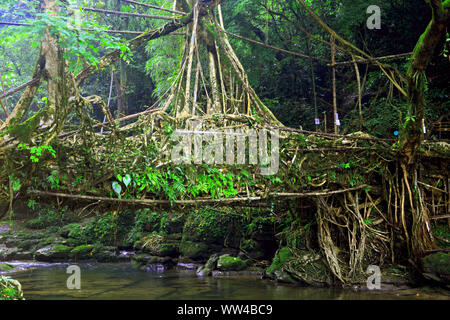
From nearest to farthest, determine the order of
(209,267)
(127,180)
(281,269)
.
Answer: (127,180) → (281,269) → (209,267)

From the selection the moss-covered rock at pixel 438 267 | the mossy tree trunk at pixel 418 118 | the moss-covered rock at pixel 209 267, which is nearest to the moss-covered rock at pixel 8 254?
the moss-covered rock at pixel 209 267

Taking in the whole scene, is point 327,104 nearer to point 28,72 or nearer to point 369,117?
point 369,117

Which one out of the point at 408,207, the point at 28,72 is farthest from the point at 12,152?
the point at 28,72

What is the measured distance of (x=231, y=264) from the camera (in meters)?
9.20

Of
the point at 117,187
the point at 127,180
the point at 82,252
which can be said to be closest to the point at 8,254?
the point at 82,252

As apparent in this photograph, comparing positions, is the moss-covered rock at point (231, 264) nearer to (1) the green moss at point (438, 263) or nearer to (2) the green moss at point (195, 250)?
(2) the green moss at point (195, 250)

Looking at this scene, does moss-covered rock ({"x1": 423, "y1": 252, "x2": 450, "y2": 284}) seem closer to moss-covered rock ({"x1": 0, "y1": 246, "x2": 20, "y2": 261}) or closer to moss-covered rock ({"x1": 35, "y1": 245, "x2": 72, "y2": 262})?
moss-covered rock ({"x1": 35, "y1": 245, "x2": 72, "y2": 262})

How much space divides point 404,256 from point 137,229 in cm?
899

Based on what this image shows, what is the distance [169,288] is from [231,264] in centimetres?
204

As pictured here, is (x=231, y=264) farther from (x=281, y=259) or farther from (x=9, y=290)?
(x=9, y=290)

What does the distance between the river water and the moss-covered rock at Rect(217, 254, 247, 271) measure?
12.7 inches

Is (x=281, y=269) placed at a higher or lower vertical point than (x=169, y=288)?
higher

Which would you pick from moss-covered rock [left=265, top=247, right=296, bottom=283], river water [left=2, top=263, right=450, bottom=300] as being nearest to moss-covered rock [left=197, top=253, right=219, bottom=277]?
river water [left=2, top=263, right=450, bottom=300]

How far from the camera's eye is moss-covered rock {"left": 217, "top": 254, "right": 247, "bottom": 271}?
9.20 metres
